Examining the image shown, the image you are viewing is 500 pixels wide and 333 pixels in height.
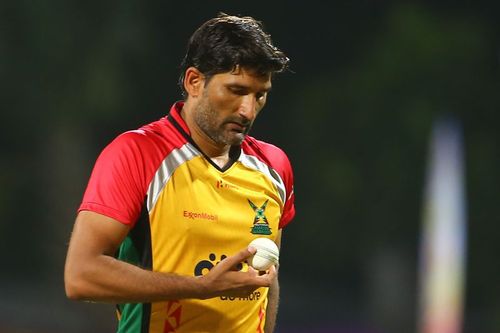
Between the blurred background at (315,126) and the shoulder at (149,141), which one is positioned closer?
the shoulder at (149,141)

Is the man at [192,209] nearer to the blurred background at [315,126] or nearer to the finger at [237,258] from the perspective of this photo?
the finger at [237,258]

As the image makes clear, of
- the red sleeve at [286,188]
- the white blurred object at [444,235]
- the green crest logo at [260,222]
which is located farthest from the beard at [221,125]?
the white blurred object at [444,235]

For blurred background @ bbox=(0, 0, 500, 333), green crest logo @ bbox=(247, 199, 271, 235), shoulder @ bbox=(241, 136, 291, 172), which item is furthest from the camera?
blurred background @ bbox=(0, 0, 500, 333)

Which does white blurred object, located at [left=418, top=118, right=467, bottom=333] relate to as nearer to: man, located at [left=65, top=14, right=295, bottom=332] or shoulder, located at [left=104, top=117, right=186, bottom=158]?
man, located at [left=65, top=14, right=295, bottom=332]

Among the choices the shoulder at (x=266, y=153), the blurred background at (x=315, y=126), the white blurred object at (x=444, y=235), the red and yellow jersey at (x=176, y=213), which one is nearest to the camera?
the red and yellow jersey at (x=176, y=213)

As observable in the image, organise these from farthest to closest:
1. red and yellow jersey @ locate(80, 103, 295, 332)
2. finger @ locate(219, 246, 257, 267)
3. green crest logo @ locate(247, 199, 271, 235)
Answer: green crest logo @ locate(247, 199, 271, 235), red and yellow jersey @ locate(80, 103, 295, 332), finger @ locate(219, 246, 257, 267)

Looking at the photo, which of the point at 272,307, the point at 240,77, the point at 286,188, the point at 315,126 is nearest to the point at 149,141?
the point at 240,77

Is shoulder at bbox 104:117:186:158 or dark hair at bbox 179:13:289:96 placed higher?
dark hair at bbox 179:13:289:96

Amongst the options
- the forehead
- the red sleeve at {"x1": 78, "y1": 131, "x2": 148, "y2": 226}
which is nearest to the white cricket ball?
the red sleeve at {"x1": 78, "y1": 131, "x2": 148, "y2": 226}

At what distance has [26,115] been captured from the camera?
16703mm

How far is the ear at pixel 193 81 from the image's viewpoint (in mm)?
3646

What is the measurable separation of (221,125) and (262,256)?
0.50 metres

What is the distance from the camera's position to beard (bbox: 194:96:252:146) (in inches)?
142

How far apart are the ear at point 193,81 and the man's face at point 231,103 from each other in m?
0.03
